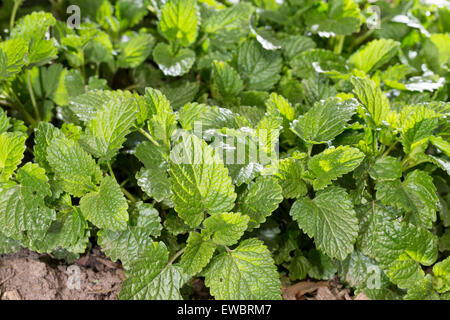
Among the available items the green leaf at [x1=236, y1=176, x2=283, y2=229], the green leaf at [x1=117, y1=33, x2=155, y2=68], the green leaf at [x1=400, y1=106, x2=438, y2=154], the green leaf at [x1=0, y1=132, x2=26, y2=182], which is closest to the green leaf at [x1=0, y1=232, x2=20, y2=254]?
the green leaf at [x1=0, y1=132, x2=26, y2=182]

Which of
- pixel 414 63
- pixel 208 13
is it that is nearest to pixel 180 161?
pixel 208 13

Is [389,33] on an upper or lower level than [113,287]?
upper

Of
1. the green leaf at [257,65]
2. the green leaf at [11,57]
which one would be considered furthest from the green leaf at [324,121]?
the green leaf at [11,57]

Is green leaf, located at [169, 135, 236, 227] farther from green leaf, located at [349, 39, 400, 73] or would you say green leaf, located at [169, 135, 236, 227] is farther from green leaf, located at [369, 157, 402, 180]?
green leaf, located at [349, 39, 400, 73]

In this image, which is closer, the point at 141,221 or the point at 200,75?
the point at 141,221

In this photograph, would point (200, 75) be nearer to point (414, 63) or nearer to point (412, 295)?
point (414, 63)

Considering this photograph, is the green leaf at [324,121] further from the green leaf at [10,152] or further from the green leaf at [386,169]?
the green leaf at [10,152]
